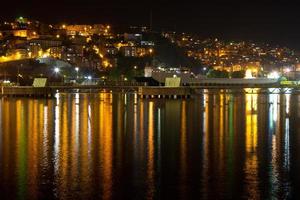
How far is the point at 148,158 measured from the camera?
71.4ft

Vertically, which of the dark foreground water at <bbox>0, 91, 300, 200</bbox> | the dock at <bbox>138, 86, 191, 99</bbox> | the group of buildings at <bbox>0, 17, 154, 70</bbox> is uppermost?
the group of buildings at <bbox>0, 17, 154, 70</bbox>

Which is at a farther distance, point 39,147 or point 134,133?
point 134,133

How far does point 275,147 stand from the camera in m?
24.9

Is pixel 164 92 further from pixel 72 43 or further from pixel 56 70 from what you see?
A: pixel 72 43

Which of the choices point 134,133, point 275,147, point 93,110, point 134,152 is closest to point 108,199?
point 134,152

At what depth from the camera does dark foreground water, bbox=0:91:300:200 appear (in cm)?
1689

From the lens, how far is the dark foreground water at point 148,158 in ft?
55.4

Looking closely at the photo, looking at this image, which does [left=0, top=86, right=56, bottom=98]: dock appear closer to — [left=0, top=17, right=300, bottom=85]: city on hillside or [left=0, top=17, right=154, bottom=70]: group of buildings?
[left=0, top=17, right=300, bottom=85]: city on hillside

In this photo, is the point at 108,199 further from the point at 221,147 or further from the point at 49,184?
the point at 221,147

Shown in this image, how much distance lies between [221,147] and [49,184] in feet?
29.9

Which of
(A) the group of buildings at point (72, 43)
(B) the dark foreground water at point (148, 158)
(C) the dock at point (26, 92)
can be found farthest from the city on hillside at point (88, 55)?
(B) the dark foreground water at point (148, 158)

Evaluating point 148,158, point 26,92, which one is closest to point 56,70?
point 26,92

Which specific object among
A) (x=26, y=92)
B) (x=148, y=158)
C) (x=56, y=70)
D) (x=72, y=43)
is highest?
(x=72, y=43)

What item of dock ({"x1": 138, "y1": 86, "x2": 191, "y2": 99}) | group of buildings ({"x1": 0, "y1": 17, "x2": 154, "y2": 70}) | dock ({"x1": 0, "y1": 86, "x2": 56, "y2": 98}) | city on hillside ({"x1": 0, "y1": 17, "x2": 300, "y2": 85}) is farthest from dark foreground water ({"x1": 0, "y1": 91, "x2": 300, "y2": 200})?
group of buildings ({"x1": 0, "y1": 17, "x2": 154, "y2": 70})
